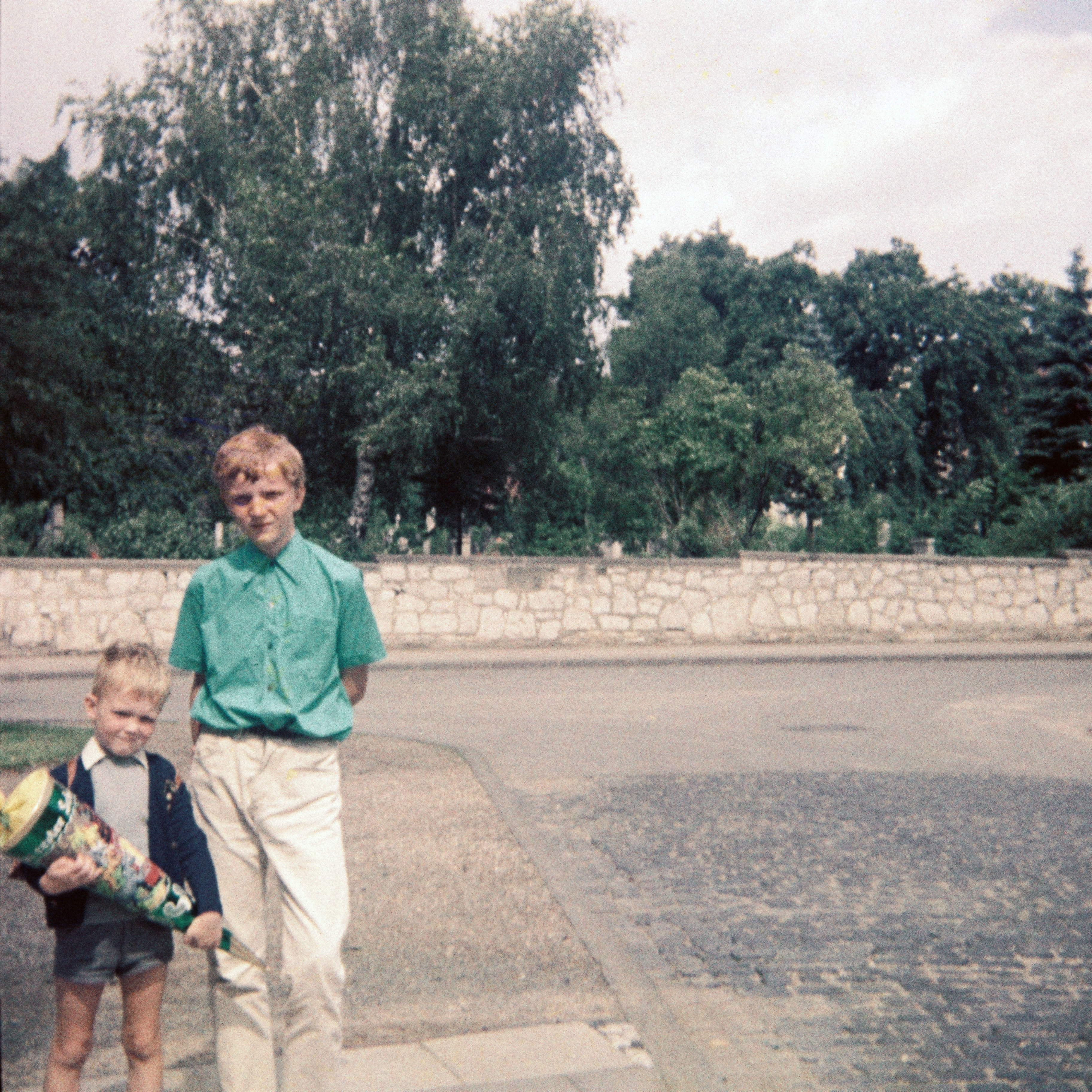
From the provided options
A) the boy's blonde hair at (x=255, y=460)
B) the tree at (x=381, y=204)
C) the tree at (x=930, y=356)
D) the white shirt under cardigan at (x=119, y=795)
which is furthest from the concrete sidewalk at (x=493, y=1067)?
the tree at (x=930, y=356)

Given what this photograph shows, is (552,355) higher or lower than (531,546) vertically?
higher

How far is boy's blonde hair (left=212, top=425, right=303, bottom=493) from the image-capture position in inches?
130

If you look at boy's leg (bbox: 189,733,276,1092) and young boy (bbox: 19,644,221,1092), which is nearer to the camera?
young boy (bbox: 19,644,221,1092)

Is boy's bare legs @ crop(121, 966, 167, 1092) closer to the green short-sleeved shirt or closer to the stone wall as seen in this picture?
the green short-sleeved shirt

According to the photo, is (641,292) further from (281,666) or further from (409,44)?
(281,666)

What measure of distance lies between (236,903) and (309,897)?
0.77ft

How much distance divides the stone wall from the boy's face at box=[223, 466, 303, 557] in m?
14.9

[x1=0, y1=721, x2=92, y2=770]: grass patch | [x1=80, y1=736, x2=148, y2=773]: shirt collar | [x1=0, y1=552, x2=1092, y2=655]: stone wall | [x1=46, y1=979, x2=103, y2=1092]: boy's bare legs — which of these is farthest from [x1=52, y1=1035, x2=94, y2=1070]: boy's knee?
[x1=0, y1=552, x2=1092, y2=655]: stone wall

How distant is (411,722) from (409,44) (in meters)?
18.2

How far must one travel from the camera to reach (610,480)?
40.4m

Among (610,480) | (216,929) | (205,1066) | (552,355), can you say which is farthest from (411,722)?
(610,480)

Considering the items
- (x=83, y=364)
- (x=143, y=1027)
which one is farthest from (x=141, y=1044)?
(x=83, y=364)

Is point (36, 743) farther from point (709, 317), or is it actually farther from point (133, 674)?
point (709, 317)

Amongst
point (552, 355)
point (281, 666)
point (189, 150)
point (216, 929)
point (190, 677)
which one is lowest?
point (190, 677)
